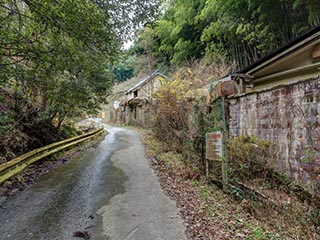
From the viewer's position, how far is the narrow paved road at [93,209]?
358 centimetres

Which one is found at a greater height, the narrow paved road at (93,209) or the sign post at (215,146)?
the sign post at (215,146)

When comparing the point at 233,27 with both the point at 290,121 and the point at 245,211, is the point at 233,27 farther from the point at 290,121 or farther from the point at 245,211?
the point at 245,211

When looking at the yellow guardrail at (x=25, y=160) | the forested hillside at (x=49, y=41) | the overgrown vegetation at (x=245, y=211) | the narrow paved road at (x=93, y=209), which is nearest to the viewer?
the overgrown vegetation at (x=245, y=211)

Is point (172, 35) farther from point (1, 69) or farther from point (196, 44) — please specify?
point (1, 69)

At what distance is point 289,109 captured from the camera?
4684 mm

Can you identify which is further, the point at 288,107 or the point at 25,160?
the point at 25,160

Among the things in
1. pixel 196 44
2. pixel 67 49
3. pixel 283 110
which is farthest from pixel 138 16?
pixel 196 44

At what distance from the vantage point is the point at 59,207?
4.50m

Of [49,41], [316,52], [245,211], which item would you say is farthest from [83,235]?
[316,52]

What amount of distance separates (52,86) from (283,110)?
213 inches

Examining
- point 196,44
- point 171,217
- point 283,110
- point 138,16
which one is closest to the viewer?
point 171,217

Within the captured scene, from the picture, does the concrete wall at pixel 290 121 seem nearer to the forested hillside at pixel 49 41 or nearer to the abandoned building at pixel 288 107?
the abandoned building at pixel 288 107

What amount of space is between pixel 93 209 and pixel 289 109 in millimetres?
4032

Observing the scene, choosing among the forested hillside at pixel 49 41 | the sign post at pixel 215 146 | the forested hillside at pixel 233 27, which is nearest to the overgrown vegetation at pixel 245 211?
the sign post at pixel 215 146
